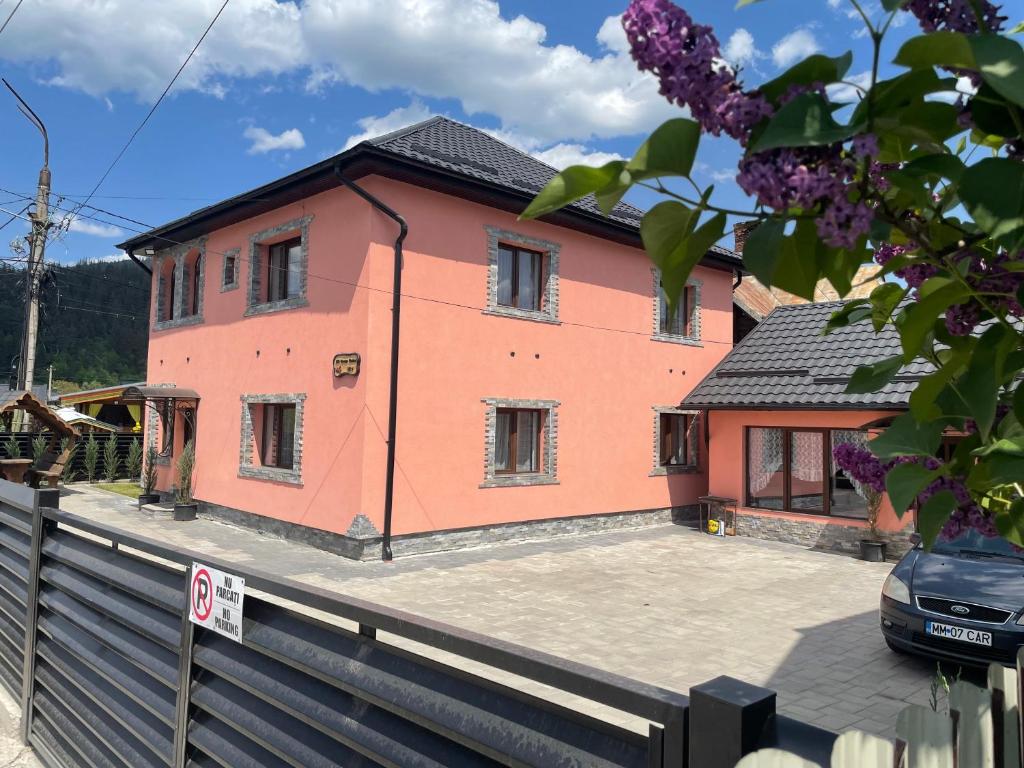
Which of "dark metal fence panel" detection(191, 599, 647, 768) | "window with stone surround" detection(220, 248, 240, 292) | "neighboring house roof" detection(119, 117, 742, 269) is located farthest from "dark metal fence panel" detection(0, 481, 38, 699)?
"window with stone surround" detection(220, 248, 240, 292)

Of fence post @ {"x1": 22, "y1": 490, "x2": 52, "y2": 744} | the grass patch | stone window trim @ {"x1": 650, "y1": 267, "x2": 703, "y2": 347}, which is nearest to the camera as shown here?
fence post @ {"x1": 22, "y1": 490, "x2": 52, "y2": 744}

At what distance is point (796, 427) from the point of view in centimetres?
1406

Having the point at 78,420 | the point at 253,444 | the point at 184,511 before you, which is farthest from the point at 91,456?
the point at 253,444

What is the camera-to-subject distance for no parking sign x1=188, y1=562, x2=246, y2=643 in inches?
102

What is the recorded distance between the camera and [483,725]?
5.71ft

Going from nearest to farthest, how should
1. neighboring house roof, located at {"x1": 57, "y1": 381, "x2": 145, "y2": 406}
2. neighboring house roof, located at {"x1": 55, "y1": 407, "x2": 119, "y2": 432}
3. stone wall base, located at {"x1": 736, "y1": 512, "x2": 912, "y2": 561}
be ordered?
stone wall base, located at {"x1": 736, "y1": 512, "x2": 912, "y2": 561} < neighboring house roof, located at {"x1": 55, "y1": 407, "x2": 119, "y2": 432} < neighboring house roof, located at {"x1": 57, "y1": 381, "x2": 145, "y2": 406}

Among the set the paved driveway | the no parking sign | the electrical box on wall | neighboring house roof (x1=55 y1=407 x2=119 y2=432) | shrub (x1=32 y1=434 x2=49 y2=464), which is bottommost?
the paved driveway

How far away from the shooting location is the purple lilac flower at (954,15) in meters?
1.06

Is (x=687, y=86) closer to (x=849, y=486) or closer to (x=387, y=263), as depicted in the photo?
(x=387, y=263)

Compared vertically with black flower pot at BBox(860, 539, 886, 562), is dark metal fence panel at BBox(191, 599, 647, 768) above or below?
above

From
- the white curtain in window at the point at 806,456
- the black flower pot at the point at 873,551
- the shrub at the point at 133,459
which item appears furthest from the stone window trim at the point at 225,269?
the black flower pot at the point at 873,551

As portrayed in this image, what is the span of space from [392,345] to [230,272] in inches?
228

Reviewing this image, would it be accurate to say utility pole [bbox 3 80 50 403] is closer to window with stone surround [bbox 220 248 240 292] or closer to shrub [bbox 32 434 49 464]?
shrub [bbox 32 434 49 464]

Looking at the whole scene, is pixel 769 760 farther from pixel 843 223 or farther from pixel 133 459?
pixel 133 459
